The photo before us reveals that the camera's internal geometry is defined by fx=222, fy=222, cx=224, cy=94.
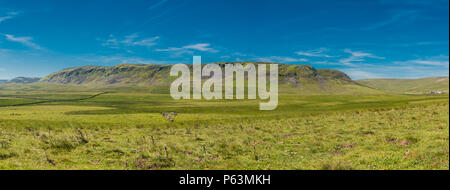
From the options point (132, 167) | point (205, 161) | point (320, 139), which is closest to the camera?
point (132, 167)

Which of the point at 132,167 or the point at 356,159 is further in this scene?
the point at 356,159

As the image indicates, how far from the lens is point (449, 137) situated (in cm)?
1875
